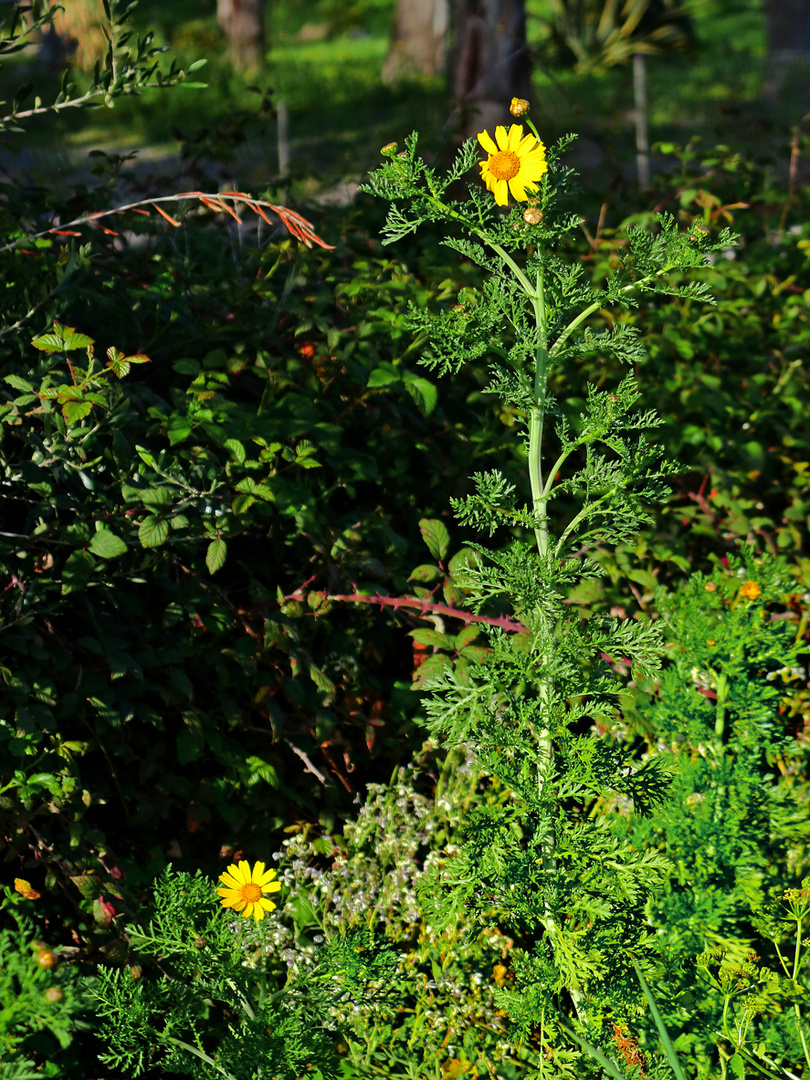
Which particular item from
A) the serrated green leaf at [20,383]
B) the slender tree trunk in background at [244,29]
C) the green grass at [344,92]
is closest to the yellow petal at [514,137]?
the serrated green leaf at [20,383]

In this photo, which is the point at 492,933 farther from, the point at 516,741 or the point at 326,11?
the point at 326,11

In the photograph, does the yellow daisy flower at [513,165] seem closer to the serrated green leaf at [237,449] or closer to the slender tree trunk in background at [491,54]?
the serrated green leaf at [237,449]

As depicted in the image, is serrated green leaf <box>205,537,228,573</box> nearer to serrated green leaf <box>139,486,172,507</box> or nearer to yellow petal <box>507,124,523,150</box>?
serrated green leaf <box>139,486,172,507</box>

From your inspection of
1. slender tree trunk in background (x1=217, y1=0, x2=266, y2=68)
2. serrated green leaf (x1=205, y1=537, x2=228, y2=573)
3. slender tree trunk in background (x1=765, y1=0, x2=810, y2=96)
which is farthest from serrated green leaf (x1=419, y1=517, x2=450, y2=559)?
slender tree trunk in background (x1=217, y1=0, x2=266, y2=68)

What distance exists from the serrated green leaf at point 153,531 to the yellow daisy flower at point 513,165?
2.82ft

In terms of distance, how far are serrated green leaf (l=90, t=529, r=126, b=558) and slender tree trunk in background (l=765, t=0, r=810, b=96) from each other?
1435 cm

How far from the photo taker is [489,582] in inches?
66.5

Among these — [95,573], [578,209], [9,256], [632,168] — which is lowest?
[632,168]

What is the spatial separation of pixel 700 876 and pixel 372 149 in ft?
39.5

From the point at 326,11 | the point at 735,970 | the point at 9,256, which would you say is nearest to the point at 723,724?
the point at 735,970

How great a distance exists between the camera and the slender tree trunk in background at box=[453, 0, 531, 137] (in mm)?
6422

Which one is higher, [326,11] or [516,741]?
[326,11]

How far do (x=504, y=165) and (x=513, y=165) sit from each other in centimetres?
1

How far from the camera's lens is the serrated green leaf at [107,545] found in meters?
1.87
